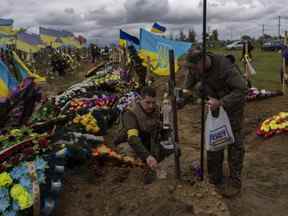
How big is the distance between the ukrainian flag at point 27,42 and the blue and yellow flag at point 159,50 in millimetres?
18452

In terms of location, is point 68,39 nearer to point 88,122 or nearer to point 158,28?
point 158,28

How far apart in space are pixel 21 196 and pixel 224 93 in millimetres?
2364

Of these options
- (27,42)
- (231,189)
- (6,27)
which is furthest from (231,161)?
(27,42)

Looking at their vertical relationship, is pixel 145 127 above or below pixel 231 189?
above

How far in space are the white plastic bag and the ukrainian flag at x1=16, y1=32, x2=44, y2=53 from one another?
2482cm

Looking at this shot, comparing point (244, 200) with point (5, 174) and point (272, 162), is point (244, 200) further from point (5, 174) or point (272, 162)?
point (5, 174)

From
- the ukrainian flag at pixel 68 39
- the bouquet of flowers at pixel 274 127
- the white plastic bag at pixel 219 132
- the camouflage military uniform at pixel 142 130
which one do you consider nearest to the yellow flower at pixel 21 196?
the camouflage military uniform at pixel 142 130

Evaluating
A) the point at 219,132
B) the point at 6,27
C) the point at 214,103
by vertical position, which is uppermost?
the point at 6,27

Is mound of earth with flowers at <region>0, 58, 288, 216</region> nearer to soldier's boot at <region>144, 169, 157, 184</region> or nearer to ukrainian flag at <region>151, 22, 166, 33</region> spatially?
soldier's boot at <region>144, 169, 157, 184</region>

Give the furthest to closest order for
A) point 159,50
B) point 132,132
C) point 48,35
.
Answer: point 48,35 < point 159,50 < point 132,132

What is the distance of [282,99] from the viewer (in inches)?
443

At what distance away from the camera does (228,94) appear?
456cm

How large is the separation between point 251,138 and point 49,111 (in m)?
4.13

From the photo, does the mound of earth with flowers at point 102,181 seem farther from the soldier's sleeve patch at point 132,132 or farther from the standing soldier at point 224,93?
the soldier's sleeve patch at point 132,132
